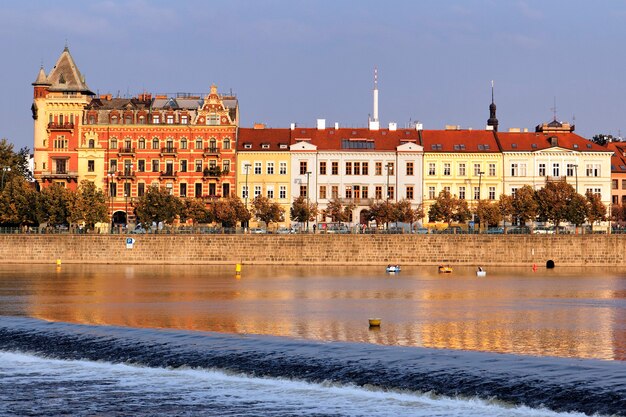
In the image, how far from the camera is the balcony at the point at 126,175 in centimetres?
12812

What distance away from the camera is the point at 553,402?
31.0 m

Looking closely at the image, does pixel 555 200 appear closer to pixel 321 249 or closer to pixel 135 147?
pixel 321 249

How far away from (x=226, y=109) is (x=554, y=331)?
82.7m

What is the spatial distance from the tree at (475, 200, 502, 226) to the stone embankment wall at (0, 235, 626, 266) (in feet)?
45.3

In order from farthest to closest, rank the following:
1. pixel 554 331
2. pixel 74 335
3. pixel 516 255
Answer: pixel 516 255 → pixel 554 331 → pixel 74 335

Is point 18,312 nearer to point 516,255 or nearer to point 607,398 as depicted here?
point 607,398

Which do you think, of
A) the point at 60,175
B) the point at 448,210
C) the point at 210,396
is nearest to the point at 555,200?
the point at 448,210

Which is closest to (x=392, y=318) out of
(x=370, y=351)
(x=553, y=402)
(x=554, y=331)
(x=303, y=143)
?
(x=554, y=331)

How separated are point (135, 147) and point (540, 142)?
45.2 meters

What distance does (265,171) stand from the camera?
129 metres

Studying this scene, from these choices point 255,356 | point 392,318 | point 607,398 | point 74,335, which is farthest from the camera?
point 392,318

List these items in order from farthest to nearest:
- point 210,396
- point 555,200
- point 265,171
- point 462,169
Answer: point 462,169 → point 265,171 → point 555,200 → point 210,396

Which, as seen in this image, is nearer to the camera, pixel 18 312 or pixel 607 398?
pixel 607 398

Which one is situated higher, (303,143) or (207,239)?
(303,143)
